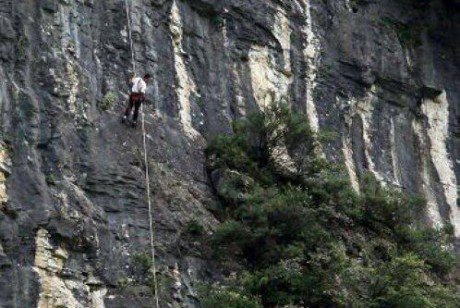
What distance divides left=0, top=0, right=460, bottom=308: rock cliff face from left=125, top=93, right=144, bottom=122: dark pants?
0.83ft

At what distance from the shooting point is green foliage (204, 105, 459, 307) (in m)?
17.4

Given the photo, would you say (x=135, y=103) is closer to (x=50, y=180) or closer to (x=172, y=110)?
(x=172, y=110)

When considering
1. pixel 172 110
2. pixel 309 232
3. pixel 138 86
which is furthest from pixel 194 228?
pixel 172 110

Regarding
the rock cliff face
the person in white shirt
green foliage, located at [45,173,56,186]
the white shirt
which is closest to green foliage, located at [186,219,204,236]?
the rock cliff face

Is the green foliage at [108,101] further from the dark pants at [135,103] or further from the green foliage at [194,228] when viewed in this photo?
the green foliage at [194,228]

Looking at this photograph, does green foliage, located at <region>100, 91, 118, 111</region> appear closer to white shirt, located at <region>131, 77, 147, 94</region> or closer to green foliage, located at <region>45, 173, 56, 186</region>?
white shirt, located at <region>131, 77, 147, 94</region>

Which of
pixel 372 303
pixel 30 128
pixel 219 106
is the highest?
pixel 219 106

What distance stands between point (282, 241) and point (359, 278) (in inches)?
59.1

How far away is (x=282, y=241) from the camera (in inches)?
720

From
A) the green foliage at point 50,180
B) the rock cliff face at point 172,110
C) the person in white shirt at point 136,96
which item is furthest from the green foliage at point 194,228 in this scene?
the green foliage at point 50,180

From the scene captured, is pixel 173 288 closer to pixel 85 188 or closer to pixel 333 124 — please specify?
pixel 85 188

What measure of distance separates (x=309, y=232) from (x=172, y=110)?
3.53 metres

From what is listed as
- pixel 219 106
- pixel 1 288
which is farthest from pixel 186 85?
pixel 1 288

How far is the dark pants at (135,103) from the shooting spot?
18.5m
